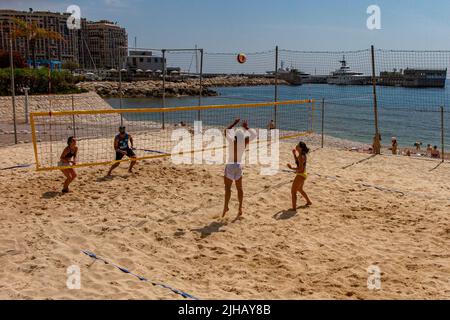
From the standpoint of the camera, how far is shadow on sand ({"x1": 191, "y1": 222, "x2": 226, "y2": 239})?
20.9 ft

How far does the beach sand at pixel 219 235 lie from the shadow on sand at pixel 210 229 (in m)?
0.01

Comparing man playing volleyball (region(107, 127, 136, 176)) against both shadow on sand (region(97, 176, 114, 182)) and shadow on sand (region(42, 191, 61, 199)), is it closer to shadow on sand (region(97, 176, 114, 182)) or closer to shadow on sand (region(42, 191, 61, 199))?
shadow on sand (region(97, 176, 114, 182))

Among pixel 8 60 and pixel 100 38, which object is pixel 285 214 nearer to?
pixel 8 60

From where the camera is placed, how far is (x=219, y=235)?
250 inches

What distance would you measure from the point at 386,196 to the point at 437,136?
77.4 feet

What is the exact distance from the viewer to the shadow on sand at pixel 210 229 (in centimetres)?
637

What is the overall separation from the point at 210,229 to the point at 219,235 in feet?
0.82

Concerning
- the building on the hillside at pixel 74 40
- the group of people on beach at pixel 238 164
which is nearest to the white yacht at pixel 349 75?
the group of people on beach at pixel 238 164

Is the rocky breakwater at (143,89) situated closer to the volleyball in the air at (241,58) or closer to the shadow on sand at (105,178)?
the volleyball in the air at (241,58)

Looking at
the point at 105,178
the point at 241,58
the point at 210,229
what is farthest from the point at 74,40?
the point at 210,229
